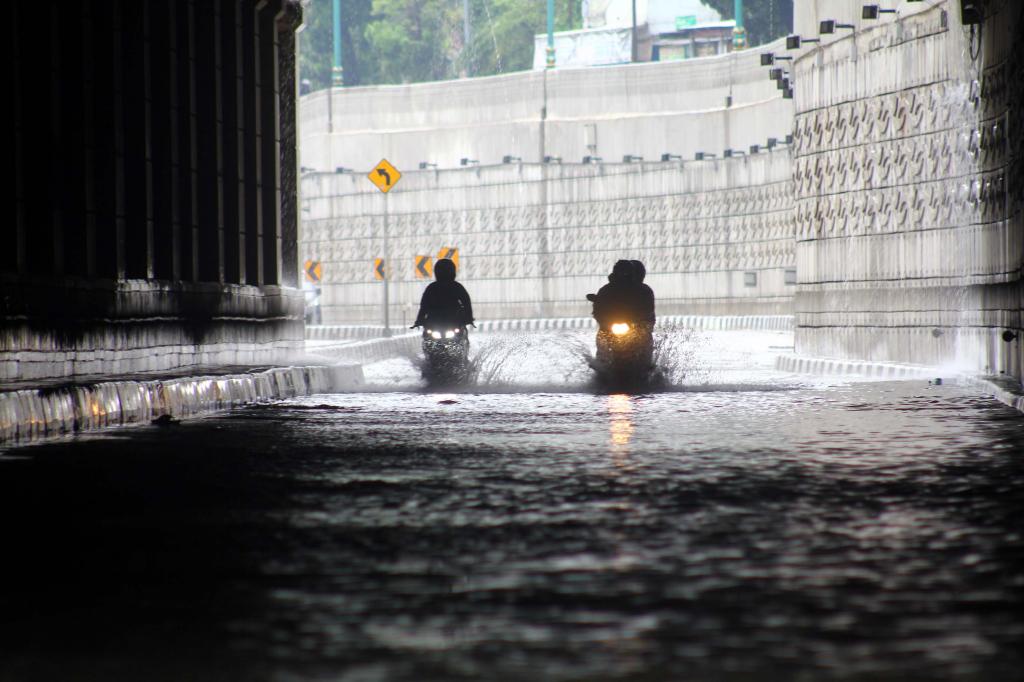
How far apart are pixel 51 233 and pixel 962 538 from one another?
13.2 m

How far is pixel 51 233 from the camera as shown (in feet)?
63.9

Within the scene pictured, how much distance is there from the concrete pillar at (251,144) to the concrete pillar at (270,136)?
1.24 feet

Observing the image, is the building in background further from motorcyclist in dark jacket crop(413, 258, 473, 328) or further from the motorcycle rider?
the motorcycle rider

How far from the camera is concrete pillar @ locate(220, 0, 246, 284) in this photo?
88.0ft

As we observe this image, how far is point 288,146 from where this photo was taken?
3044 cm

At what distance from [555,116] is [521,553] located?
5927 cm

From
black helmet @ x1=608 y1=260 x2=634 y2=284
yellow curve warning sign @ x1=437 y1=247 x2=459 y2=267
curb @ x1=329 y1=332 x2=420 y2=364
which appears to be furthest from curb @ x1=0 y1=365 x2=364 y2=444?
yellow curve warning sign @ x1=437 y1=247 x2=459 y2=267

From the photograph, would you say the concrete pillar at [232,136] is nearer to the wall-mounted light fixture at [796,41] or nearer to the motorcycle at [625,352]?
the motorcycle at [625,352]

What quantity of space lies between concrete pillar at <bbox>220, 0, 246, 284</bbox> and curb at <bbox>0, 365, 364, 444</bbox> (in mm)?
5553

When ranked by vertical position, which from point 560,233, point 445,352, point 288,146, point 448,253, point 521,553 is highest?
point 288,146

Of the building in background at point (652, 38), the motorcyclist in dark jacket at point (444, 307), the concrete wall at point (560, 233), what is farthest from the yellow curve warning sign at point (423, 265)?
the building in background at point (652, 38)

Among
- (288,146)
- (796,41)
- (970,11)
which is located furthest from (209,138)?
(970,11)

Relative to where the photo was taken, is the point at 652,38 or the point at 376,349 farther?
the point at 652,38

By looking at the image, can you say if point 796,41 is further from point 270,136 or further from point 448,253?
point 448,253
